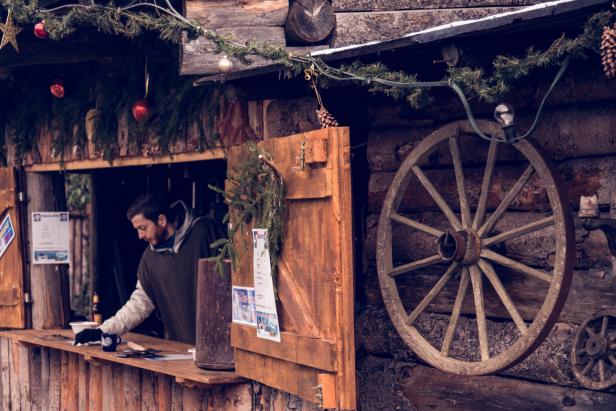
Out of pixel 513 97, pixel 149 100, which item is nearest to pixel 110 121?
pixel 149 100

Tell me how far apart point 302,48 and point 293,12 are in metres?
0.22

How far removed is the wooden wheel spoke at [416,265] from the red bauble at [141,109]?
2671 mm

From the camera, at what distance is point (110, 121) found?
327 inches

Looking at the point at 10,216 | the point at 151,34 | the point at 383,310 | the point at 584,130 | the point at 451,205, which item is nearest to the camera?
the point at 584,130

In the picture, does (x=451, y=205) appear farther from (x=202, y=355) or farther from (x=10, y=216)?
(x=10, y=216)

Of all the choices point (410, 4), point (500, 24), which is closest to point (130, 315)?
point (410, 4)

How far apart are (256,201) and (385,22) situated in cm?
162

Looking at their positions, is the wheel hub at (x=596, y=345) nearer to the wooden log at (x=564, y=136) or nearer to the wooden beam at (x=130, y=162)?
the wooden log at (x=564, y=136)

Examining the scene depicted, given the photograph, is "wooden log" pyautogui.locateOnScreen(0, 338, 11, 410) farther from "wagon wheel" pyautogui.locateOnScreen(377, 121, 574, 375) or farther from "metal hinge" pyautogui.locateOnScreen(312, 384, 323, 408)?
"wagon wheel" pyautogui.locateOnScreen(377, 121, 574, 375)

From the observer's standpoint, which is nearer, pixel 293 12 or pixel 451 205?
pixel 451 205

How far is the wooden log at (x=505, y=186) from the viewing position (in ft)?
16.6

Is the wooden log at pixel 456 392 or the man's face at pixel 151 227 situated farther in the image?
the man's face at pixel 151 227

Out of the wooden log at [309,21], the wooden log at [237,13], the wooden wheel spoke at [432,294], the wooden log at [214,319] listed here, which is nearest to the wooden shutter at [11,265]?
the wooden log at [214,319]

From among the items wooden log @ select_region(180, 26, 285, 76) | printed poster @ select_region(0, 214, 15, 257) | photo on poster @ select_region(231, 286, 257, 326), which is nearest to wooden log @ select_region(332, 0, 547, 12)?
wooden log @ select_region(180, 26, 285, 76)
